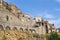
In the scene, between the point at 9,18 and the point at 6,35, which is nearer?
the point at 6,35

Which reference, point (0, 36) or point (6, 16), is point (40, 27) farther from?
point (0, 36)

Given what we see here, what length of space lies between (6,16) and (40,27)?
838 inches

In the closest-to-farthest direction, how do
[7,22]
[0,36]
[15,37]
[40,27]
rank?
[0,36]
[15,37]
[7,22]
[40,27]

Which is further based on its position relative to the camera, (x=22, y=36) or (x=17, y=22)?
(x=17, y=22)

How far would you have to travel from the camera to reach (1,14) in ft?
199

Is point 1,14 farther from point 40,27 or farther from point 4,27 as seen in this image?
point 40,27

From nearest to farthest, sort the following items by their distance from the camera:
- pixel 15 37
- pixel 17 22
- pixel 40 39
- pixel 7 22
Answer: pixel 15 37
pixel 40 39
pixel 7 22
pixel 17 22

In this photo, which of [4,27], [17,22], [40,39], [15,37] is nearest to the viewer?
[15,37]

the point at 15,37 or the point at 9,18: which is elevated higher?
the point at 9,18

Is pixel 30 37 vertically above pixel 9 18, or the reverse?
pixel 9 18

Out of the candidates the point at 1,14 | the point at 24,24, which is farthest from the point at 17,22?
the point at 1,14

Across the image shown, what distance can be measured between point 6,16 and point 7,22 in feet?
8.37

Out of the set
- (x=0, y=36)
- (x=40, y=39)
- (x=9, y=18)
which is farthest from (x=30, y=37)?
(x=9, y=18)

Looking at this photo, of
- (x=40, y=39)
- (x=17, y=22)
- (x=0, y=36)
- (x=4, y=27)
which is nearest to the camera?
(x=0, y=36)
